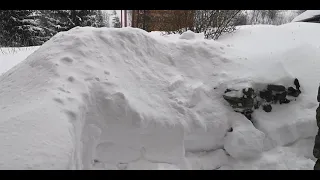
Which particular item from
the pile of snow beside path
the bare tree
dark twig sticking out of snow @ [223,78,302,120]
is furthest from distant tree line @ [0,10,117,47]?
dark twig sticking out of snow @ [223,78,302,120]

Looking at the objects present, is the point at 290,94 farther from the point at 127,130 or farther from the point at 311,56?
the point at 127,130

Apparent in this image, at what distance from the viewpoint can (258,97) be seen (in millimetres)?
4992

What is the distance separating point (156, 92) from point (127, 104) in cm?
75

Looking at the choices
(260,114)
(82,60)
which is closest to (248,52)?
(260,114)

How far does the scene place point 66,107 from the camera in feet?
10.9

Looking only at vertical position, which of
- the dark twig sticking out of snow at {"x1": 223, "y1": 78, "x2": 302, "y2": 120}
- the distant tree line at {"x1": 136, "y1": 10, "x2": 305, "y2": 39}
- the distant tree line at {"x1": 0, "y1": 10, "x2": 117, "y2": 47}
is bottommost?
the distant tree line at {"x1": 0, "y1": 10, "x2": 117, "y2": 47}

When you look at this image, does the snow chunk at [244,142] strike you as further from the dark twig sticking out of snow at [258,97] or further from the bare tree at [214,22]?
the bare tree at [214,22]

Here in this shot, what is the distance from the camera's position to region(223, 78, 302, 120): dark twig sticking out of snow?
481 centimetres

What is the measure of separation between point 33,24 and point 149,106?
56.2ft

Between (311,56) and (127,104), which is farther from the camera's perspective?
(311,56)

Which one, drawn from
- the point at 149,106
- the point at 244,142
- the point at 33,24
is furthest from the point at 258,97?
the point at 33,24

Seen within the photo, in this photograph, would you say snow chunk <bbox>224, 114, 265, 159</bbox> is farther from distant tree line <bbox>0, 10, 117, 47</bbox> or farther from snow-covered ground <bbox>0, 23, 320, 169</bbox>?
distant tree line <bbox>0, 10, 117, 47</bbox>

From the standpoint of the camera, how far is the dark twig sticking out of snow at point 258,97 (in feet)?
15.8

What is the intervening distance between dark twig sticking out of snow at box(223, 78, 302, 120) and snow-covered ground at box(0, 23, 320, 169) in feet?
0.36
